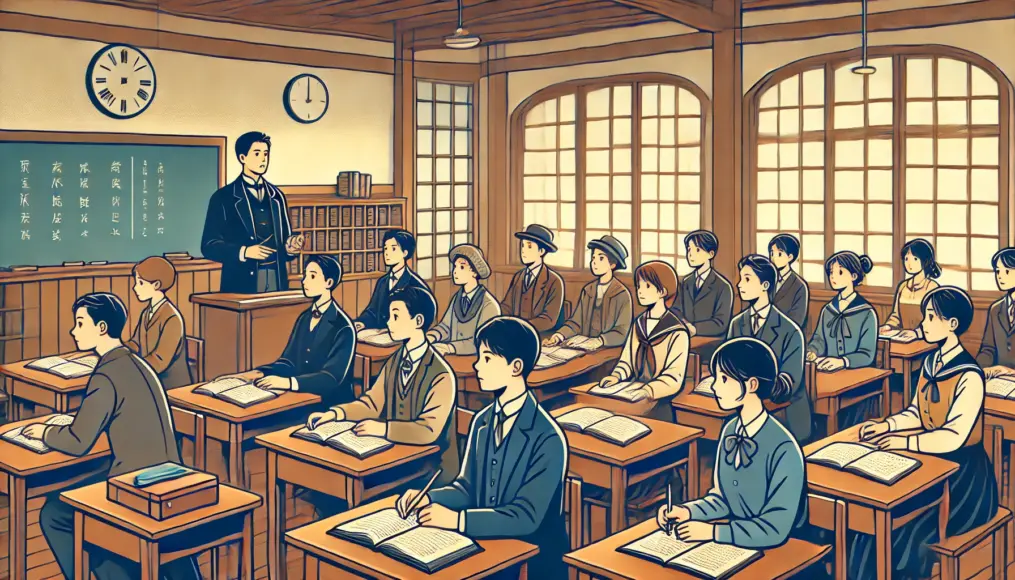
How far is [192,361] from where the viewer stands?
5.36 m

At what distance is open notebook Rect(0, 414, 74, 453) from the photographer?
160 inches

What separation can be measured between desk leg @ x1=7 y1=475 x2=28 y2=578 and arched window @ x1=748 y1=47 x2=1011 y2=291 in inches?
236

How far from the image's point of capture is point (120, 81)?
7.44 metres

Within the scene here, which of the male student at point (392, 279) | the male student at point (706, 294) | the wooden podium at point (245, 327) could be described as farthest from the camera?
the male student at point (706, 294)

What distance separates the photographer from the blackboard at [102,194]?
6.93 metres

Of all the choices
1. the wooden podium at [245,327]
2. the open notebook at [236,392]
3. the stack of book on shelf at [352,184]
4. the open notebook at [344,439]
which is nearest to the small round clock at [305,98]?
the stack of book on shelf at [352,184]

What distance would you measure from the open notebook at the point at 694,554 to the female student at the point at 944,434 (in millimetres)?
704

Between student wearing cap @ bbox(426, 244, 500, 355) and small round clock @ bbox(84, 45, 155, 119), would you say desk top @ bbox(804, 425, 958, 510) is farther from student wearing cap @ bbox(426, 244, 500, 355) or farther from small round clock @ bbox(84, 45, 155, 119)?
small round clock @ bbox(84, 45, 155, 119)

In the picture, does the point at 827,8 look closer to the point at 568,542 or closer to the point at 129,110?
the point at 129,110

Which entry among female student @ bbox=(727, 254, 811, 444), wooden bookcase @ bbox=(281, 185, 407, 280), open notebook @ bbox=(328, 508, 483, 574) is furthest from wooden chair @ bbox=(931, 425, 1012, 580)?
wooden bookcase @ bbox=(281, 185, 407, 280)

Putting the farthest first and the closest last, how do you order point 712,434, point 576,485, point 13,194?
1. point 13,194
2. point 712,434
3. point 576,485

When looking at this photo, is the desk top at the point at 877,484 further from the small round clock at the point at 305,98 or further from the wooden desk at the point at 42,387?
the small round clock at the point at 305,98

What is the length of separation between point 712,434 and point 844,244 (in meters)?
3.97

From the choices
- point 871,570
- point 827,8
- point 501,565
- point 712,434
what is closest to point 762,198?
point 827,8
